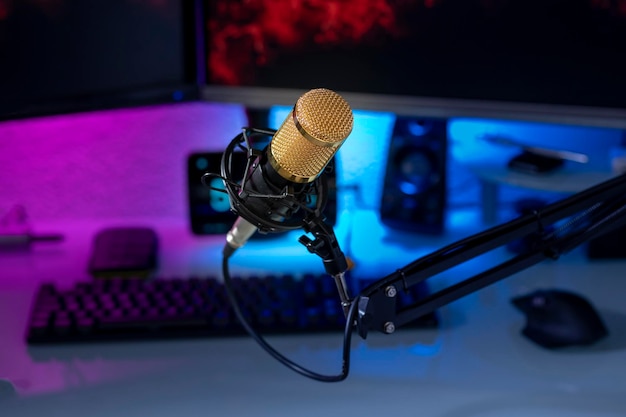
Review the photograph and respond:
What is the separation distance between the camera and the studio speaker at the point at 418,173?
1152 millimetres

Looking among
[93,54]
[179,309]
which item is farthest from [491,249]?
[93,54]

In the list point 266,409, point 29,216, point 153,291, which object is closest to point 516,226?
point 266,409

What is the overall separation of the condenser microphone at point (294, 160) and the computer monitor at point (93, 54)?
1.40 feet

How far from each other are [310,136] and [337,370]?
1.08 feet

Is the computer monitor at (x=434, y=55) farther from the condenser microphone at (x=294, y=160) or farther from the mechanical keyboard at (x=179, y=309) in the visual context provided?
the condenser microphone at (x=294, y=160)

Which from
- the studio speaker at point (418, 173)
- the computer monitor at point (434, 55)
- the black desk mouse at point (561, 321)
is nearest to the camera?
the black desk mouse at point (561, 321)

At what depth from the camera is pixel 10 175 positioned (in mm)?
1218

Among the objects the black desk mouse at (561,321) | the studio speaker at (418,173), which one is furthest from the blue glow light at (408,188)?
the black desk mouse at (561,321)

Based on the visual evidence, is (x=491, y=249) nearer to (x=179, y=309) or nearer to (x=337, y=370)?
(x=337, y=370)

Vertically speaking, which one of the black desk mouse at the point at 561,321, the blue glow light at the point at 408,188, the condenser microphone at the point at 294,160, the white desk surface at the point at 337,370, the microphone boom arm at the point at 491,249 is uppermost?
the condenser microphone at the point at 294,160

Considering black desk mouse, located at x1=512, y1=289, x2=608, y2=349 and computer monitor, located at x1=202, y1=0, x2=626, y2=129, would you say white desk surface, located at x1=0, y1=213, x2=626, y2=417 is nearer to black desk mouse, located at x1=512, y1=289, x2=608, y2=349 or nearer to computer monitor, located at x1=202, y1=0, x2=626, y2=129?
black desk mouse, located at x1=512, y1=289, x2=608, y2=349

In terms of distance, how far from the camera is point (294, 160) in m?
0.62

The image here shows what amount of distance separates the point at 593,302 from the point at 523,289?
0.08 m

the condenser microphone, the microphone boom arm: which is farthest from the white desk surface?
the condenser microphone
